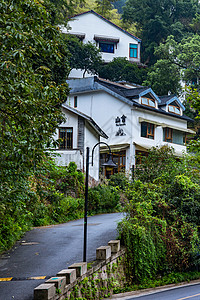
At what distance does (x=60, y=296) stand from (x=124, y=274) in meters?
4.37

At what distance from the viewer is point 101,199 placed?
83.5ft

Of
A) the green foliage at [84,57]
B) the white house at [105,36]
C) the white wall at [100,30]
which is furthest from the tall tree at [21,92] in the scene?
the white wall at [100,30]

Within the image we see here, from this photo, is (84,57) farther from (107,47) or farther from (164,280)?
(164,280)

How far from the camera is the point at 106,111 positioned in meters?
38.3

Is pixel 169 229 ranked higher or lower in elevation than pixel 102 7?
lower

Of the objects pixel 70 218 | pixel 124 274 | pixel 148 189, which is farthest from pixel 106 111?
A: pixel 124 274

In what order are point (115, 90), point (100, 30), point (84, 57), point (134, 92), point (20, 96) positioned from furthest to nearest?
point (100, 30) < point (84, 57) < point (134, 92) < point (115, 90) < point (20, 96)

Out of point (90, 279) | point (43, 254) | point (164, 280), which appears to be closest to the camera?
point (90, 279)

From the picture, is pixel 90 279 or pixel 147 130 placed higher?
pixel 147 130

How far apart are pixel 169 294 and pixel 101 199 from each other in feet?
41.1

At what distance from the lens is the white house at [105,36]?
55562 millimetres

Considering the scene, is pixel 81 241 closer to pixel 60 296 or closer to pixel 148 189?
pixel 148 189

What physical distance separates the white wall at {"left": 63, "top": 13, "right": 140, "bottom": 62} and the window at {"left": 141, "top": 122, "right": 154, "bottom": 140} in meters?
20.3

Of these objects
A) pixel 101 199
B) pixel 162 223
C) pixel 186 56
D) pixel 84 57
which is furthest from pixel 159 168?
pixel 84 57
